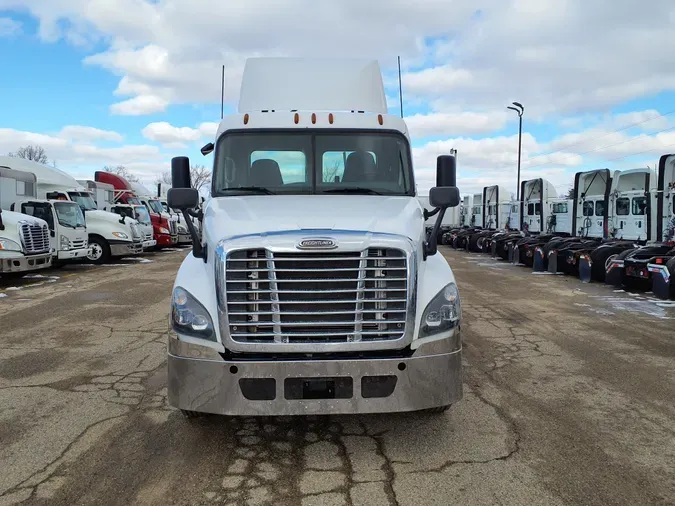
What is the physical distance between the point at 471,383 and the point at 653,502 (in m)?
2.22

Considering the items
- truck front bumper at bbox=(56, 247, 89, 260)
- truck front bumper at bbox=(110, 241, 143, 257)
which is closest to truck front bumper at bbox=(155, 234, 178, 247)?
truck front bumper at bbox=(110, 241, 143, 257)

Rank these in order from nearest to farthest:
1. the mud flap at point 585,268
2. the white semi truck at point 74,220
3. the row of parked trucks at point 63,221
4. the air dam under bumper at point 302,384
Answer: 1. the air dam under bumper at point 302,384
2. the row of parked trucks at point 63,221
3. the mud flap at point 585,268
4. the white semi truck at point 74,220

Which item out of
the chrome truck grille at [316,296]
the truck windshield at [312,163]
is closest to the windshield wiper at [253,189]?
the truck windshield at [312,163]

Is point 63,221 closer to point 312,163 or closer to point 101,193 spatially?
point 101,193

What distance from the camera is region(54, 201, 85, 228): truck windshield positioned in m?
16.0

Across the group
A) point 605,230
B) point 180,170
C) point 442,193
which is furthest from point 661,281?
point 180,170

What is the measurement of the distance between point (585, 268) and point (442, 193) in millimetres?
11014

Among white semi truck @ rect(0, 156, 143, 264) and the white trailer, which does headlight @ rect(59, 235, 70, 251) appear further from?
the white trailer

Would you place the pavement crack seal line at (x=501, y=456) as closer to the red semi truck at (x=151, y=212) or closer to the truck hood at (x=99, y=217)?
the truck hood at (x=99, y=217)

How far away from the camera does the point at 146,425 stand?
169 inches

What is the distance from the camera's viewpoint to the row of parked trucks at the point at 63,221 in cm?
1273

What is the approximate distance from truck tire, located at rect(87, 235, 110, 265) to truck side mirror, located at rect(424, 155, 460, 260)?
15967 mm

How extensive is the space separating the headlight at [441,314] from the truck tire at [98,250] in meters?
16.8

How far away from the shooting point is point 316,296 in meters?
3.67
